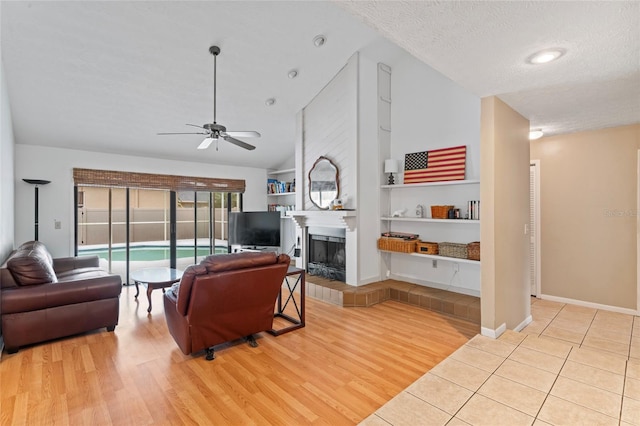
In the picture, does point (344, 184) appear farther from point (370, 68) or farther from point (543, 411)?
point (543, 411)

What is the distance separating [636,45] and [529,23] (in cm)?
90

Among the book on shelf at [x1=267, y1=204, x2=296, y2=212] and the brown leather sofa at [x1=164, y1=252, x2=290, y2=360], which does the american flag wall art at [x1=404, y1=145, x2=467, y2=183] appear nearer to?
the brown leather sofa at [x1=164, y1=252, x2=290, y2=360]

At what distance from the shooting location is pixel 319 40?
155 inches

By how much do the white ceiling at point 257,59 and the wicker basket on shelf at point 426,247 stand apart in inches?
76.4

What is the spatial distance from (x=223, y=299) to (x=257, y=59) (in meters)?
2.95

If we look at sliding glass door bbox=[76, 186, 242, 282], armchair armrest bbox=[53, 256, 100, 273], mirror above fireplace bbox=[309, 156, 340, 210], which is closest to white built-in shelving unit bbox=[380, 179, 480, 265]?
mirror above fireplace bbox=[309, 156, 340, 210]

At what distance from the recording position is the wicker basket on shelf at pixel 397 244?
446cm

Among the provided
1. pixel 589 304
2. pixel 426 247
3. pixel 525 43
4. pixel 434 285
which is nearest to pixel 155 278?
pixel 426 247

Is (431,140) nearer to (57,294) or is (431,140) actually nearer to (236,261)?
(236,261)

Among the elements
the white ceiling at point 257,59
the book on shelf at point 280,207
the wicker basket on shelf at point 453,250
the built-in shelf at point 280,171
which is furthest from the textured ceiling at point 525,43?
the book on shelf at point 280,207

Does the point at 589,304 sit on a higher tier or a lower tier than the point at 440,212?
lower

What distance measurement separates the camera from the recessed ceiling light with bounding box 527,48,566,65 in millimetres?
2137

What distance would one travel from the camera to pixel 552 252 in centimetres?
452

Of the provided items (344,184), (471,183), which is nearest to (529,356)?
(471,183)
